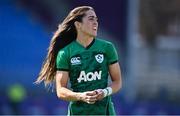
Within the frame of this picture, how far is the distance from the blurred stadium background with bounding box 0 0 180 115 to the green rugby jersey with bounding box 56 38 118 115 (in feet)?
21.4

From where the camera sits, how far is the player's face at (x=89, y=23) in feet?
23.9

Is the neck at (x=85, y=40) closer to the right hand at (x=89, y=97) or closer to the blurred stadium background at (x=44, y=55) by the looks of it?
the right hand at (x=89, y=97)

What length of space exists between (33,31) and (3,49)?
1.11 meters

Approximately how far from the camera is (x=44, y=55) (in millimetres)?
16062

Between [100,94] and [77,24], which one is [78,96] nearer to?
[100,94]

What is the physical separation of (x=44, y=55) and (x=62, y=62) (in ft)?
28.6

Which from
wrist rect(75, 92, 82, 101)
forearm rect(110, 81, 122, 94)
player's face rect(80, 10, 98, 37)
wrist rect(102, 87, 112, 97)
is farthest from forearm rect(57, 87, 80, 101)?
player's face rect(80, 10, 98, 37)

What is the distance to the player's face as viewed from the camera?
7.29 m

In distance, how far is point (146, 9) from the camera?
20.0 m

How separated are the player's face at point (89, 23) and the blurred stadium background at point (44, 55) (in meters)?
6.63

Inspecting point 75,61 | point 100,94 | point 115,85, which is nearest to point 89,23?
point 75,61

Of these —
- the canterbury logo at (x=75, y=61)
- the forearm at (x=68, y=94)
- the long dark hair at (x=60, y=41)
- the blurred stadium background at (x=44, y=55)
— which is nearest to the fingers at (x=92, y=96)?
the forearm at (x=68, y=94)

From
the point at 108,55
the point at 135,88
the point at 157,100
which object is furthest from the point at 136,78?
the point at 108,55

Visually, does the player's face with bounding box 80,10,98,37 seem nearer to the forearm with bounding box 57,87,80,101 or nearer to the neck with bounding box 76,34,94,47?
the neck with bounding box 76,34,94,47
